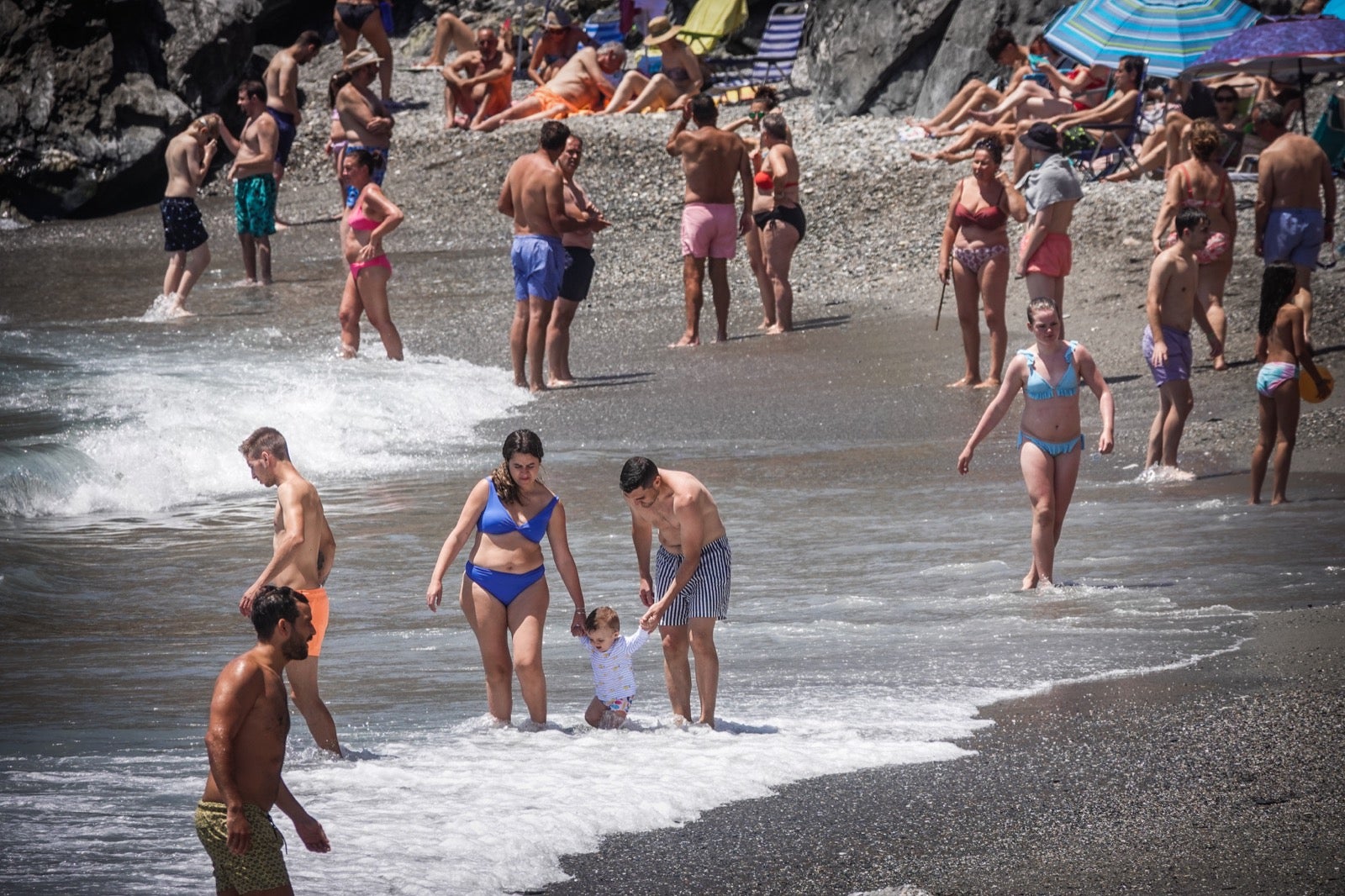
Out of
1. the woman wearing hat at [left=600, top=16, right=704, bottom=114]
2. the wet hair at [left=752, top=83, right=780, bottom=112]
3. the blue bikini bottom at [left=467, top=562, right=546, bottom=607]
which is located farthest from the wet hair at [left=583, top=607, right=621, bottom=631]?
the woman wearing hat at [left=600, top=16, right=704, bottom=114]

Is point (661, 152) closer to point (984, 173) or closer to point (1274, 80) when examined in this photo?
point (1274, 80)

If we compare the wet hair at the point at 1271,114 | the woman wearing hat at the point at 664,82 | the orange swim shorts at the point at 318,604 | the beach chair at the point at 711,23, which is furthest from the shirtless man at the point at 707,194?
the beach chair at the point at 711,23

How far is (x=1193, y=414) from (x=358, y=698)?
6826 mm

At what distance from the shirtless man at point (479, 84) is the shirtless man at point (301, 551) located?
18.2m

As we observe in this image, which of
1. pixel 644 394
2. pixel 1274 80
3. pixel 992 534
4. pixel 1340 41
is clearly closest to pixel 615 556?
pixel 992 534

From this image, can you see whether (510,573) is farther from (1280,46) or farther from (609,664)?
(1280,46)

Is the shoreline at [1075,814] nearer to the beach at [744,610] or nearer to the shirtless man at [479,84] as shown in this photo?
the beach at [744,610]

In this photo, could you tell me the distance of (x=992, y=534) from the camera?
8.88m

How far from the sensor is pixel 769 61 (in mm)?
25234

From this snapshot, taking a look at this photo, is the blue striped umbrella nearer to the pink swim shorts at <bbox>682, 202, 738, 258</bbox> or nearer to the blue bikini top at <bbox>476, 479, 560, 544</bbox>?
the pink swim shorts at <bbox>682, 202, 738, 258</bbox>

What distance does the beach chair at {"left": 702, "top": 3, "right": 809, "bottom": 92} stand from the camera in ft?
83.1

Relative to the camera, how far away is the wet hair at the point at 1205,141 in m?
11.2

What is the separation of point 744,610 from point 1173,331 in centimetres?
361

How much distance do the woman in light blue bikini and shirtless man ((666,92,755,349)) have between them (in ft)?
20.1
